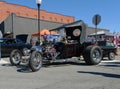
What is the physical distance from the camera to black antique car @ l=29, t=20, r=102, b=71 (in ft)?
Answer: 43.5

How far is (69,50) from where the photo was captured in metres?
15.4

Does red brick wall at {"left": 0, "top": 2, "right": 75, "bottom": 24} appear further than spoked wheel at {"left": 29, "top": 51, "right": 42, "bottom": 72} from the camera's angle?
Yes

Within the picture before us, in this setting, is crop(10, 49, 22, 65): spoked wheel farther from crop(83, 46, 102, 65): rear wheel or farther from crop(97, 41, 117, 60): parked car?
crop(97, 41, 117, 60): parked car

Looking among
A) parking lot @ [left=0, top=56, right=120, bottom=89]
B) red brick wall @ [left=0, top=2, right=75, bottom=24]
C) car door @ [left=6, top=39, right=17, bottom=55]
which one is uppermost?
red brick wall @ [left=0, top=2, right=75, bottom=24]

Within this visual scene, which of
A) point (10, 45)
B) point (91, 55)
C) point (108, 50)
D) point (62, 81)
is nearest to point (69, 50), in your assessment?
point (91, 55)

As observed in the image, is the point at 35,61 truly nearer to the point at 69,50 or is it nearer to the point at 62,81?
the point at 69,50

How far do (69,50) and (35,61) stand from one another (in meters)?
A: 2.87

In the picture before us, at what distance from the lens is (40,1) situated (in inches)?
731

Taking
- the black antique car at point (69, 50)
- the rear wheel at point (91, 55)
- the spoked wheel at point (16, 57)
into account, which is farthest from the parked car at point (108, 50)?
the spoked wheel at point (16, 57)

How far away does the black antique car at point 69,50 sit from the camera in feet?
43.5

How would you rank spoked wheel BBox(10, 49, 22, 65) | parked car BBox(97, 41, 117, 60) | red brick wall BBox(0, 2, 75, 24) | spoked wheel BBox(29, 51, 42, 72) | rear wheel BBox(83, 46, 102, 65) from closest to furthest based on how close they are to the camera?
spoked wheel BBox(29, 51, 42, 72) → rear wheel BBox(83, 46, 102, 65) → spoked wheel BBox(10, 49, 22, 65) → parked car BBox(97, 41, 117, 60) → red brick wall BBox(0, 2, 75, 24)

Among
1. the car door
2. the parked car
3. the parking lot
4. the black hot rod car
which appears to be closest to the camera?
the parking lot

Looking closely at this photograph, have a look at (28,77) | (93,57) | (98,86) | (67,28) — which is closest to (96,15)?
(67,28)

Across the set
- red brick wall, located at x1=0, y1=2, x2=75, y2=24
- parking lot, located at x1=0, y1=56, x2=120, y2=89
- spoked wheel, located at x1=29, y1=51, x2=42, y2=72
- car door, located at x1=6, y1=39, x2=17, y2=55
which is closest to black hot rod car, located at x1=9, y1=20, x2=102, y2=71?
→ spoked wheel, located at x1=29, y1=51, x2=42, y2=72
